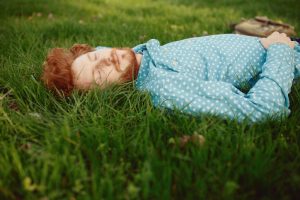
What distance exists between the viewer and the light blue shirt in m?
2.03

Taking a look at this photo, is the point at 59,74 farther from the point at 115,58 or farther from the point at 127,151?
the point at 127,151

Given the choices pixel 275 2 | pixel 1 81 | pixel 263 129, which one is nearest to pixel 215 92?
pixel 263 129

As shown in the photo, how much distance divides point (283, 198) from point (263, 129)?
555mm

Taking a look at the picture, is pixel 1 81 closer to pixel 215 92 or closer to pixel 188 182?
pixel 215 92

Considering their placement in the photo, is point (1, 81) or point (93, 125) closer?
point (93, 125)

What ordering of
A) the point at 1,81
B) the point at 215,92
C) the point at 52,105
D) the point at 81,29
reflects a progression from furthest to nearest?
the point at 81,29
the point at 1,81
the point at 52,105
the point at 215,92

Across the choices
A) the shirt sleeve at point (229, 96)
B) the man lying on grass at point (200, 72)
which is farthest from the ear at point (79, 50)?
the shirt sleeve at point (229, 96)

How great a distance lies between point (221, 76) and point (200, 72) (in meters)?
0.16

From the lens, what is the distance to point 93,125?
191 centimetres

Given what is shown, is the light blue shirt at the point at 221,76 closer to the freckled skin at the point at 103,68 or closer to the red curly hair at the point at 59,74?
the freckled skin at the point at 103,68

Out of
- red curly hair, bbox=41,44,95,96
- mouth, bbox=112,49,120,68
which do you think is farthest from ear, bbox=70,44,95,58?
mouth, bbox=112,49,120,68

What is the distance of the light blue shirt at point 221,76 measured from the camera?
2027 millimetres

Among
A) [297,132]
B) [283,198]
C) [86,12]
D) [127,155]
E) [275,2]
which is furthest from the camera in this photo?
[275,2]

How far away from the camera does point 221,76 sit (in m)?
2.42
